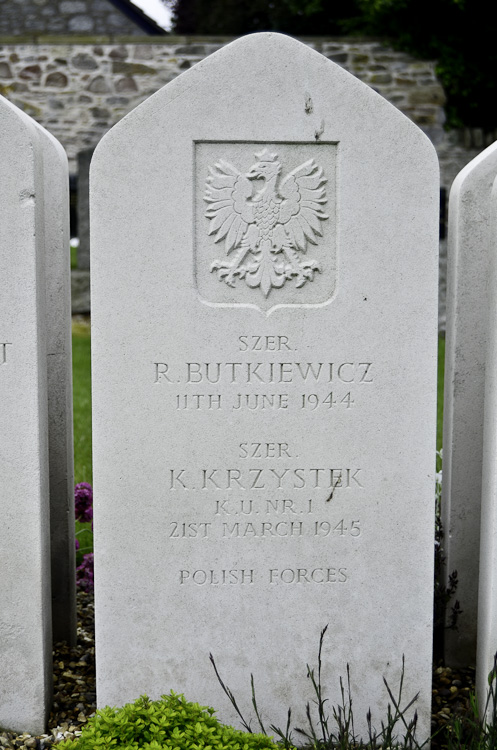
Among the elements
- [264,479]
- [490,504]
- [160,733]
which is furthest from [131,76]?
[160,733]

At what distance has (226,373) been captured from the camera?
10.2 ft

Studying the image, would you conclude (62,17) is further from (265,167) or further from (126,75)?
(265,167)

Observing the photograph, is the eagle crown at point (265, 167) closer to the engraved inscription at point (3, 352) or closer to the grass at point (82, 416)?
the engraved inscription at point (3, 352)

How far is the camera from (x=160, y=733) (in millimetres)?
2443

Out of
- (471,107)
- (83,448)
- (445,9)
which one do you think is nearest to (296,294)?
(83,448)

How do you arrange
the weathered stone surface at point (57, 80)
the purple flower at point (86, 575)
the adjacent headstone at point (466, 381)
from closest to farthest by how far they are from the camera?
the adjacent headstone at point (466, 381) < the purple flower at point (86, 575) < the weathered stone surface at point (57, 80)

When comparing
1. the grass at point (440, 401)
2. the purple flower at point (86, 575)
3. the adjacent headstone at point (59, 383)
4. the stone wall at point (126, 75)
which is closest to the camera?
the adjacent headstone at point (59, 383)

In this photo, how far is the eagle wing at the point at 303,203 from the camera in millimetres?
3055

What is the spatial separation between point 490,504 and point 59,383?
1832 millimetres

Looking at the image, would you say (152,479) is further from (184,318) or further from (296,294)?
(296,294)

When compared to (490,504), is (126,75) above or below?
above

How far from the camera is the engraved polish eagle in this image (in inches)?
120

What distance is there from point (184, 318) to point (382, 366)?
29.3 inches

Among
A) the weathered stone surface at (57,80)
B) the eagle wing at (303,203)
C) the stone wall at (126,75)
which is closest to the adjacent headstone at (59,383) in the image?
the eagle wing at (303,203)
